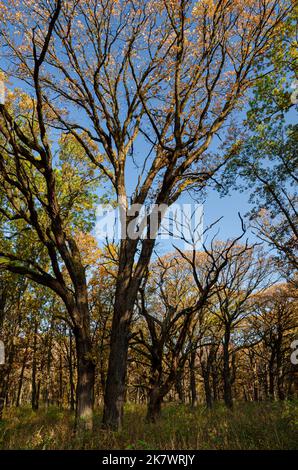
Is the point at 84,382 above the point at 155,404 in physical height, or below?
above

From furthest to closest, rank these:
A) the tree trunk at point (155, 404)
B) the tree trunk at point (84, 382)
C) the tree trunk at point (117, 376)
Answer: the tree trunk at point (155, 404) → the tree trunk at point (84, 382) → the tree trunk at point (117, 376)

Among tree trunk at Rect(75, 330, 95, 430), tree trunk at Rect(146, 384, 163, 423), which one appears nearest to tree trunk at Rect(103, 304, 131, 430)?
tree trunk at Rect(75, 330, 95, 430)

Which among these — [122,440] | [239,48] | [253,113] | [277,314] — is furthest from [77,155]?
[277,314]

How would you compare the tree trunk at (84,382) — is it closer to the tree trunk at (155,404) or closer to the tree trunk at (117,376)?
the tree trunk at (117,376)

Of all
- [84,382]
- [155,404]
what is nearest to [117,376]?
[84,382]

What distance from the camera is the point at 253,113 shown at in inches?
411

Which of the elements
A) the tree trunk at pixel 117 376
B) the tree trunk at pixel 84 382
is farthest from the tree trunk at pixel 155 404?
the tree trunk at pixel 84 382

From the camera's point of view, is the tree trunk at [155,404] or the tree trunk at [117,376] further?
the tree trunk at [155,404]

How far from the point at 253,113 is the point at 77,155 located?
8039 millimetres

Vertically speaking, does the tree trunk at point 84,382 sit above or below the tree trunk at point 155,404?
above

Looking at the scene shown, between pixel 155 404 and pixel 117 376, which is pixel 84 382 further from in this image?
pixel 155 404

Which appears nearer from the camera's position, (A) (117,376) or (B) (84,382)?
(A) (117,376)

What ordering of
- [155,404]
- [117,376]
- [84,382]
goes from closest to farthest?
1. [117,376]
2. [84,382]
3. [155,404]
